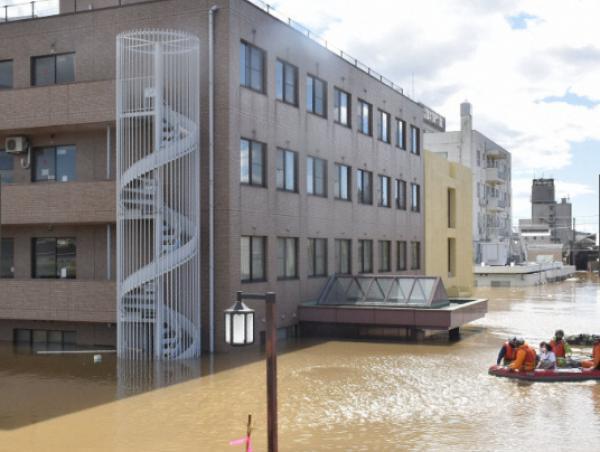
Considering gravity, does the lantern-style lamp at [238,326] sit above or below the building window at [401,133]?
below

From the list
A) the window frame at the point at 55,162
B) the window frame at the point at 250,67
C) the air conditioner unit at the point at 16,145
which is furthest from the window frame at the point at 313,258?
the air conditioner unit at the point at 16,145

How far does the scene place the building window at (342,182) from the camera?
37.5 metres

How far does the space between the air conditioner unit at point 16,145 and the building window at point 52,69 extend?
2.43 meters

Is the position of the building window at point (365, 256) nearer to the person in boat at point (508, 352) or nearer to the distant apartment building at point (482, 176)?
the person in boat at point (508, 352)

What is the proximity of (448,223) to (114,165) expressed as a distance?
34190 mm

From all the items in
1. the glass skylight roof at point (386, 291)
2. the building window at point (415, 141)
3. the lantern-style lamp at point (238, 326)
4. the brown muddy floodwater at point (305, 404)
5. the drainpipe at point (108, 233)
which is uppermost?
the building window at point (415, 141)

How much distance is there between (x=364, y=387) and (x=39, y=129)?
16.5 meters

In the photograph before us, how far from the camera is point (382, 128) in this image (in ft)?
143

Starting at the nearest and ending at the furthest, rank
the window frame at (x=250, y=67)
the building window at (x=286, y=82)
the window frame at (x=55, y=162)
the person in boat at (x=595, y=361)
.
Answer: the person in boat at (x=595, y=361) → the window frame at (x=250, y=67) → the window frame at (x=55, y=162) → the building window at (x=286, y=82)

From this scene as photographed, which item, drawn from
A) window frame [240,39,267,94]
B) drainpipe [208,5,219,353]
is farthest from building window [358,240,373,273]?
drainpipe [208,5,219,353]

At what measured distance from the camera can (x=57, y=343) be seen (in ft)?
98.2

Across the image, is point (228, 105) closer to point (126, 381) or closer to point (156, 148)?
point (156, 148)

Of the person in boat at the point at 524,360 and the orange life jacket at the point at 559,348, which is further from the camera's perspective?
the orange life jacket at the point at 559,348

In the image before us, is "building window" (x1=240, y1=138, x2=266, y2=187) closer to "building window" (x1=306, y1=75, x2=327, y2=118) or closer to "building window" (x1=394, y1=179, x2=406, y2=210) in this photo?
"building window" (x1=306, y1=75, x2=327, y2=118)
